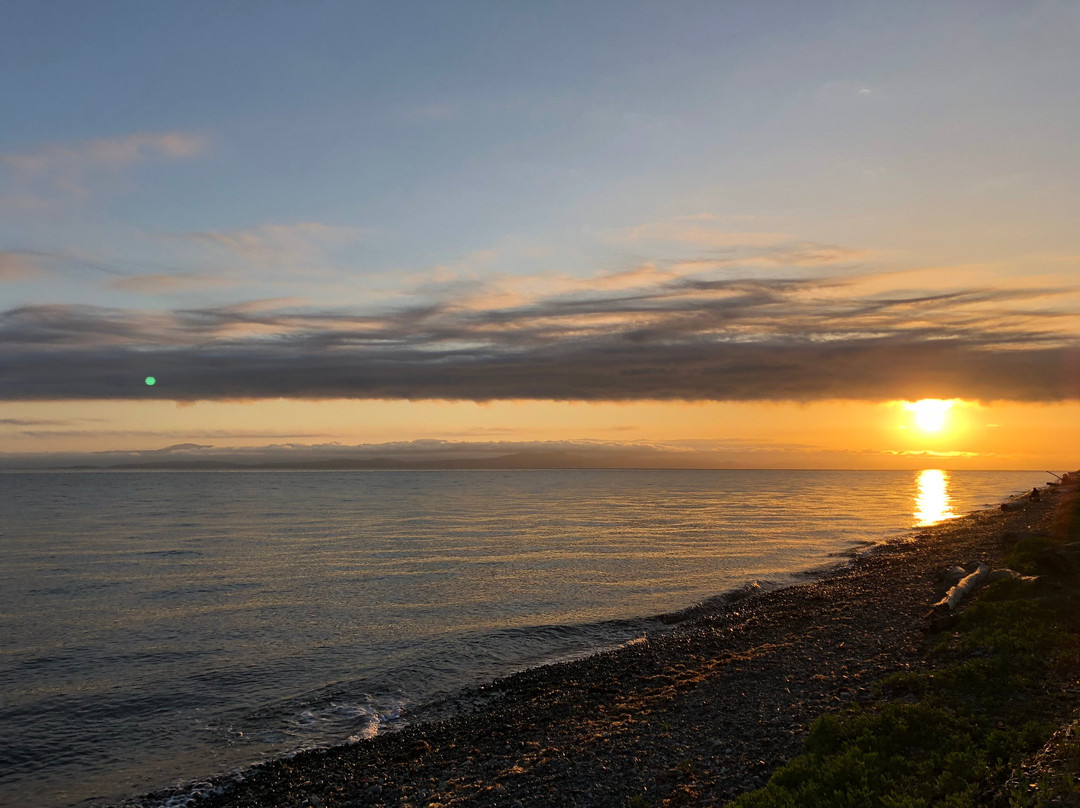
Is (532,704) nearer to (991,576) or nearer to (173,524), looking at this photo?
(991,576)

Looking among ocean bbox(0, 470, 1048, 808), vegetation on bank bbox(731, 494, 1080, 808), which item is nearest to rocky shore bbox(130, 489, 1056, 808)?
vegetation on bank bbox(731, 494, 1080, 808)

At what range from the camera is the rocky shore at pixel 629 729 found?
1492 cm

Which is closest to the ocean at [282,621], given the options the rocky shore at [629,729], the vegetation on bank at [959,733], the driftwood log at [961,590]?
the rocky shore at [629,729]

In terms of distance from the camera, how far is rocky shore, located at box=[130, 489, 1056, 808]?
14922 mm

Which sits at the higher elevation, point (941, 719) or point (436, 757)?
point (941, 719)

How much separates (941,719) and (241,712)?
20721mm

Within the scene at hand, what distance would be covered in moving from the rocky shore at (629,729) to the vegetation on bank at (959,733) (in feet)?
3.95

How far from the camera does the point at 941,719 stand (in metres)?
14.4

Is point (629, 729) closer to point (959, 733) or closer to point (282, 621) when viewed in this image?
point (959, 733)

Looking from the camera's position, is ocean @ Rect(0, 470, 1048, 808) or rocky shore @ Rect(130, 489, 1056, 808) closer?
rocky shore @ Rect(130, 489, 1056, 808)

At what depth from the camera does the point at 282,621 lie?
35.4 metres

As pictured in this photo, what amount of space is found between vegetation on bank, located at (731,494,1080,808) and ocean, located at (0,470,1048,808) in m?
13.7

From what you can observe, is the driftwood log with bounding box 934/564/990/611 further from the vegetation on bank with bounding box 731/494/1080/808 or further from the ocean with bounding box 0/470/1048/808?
the ocean with bounding box 0/470/1048/808

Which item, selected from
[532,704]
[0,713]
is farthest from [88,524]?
[532,704]
